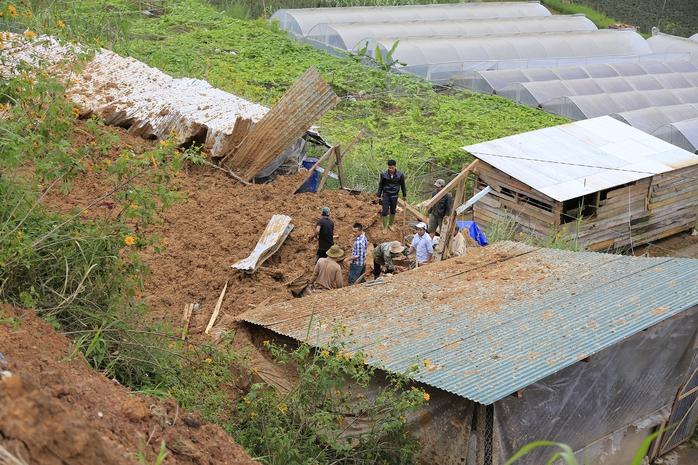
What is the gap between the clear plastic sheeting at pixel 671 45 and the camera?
27159 millimetres

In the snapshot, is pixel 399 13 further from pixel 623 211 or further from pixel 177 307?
pixel 177 307

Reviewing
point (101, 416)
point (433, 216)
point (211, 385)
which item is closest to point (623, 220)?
point (433, 216)

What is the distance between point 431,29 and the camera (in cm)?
2631

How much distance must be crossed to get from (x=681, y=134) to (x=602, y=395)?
12683mm

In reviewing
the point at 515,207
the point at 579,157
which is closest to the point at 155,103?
the point at 515,207

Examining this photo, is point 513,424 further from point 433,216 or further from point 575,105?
point 575,105

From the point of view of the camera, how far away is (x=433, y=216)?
477 inches

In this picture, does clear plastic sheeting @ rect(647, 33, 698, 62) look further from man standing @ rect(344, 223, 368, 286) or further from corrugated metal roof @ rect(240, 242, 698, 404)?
man standing @ rect(344, 223, 368, 286)

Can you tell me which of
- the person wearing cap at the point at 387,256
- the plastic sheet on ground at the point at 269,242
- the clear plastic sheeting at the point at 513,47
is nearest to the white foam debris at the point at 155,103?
the plastic sheet on ground at the point at 269,242

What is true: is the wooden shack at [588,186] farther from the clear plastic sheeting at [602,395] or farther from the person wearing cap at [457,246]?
the clear plastic sheeting at [602,395]

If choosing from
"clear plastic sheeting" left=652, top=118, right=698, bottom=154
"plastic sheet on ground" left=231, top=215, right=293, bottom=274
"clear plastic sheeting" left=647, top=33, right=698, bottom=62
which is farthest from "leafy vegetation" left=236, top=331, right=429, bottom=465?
"clear plastic sheeting" left=647, top=33, right=698, bottom=62

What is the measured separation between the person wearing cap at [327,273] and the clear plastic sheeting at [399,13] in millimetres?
A: 16745

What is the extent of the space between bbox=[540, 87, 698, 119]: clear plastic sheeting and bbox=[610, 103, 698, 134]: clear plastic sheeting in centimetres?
48

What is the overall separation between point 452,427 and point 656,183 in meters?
10.6
